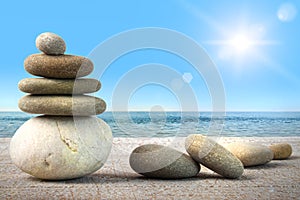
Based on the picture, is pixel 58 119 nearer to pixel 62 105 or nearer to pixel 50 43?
pixel 62 105

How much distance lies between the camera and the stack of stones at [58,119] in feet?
16.9

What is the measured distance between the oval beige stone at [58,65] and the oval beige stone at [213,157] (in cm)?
201

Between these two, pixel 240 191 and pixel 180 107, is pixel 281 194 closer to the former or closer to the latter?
pixel 240 191

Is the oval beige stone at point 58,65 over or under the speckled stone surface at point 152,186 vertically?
over

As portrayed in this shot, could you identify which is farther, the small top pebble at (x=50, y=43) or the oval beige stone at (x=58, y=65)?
the small top pebble at (x=50, y=43)

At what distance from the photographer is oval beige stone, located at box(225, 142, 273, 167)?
22.2 ft

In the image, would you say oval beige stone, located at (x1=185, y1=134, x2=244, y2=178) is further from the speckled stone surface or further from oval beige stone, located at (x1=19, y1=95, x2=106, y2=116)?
oval beige stone, located at (x1=19, y1=95, x2=106, y2=116)

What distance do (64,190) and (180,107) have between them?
2.02m

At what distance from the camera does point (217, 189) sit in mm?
4996

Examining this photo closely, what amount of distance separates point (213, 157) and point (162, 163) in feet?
2.57

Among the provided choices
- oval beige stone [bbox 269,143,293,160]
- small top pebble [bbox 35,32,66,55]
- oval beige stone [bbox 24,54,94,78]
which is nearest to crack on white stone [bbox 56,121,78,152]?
oval beige stone [bbox 24,54,94,78]

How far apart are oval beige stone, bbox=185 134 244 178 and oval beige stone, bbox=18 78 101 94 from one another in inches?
74.2

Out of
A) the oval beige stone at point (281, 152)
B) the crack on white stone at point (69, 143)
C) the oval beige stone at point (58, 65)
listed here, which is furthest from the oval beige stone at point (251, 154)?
the oval beige stone at point (58, 65)

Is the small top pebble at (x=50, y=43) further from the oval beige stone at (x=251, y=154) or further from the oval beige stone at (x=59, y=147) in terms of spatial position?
the oval beige stone at (x=251, y=154)
